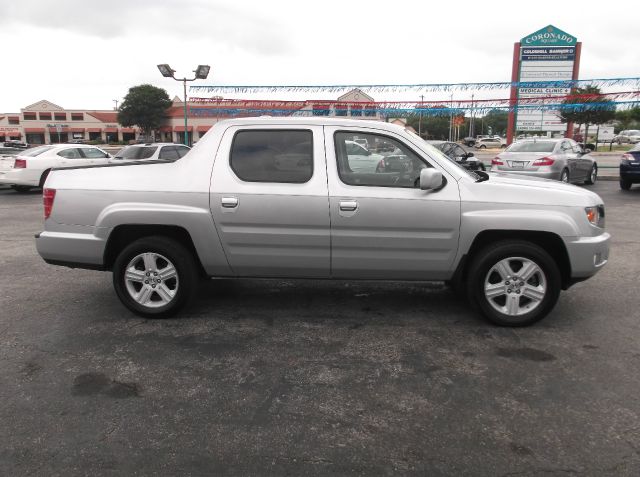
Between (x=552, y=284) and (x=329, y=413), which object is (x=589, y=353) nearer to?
(x=552, y=284)

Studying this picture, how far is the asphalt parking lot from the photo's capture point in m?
2.68

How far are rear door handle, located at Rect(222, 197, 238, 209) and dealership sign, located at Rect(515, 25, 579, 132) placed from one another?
23.1m

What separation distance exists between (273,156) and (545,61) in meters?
24.3

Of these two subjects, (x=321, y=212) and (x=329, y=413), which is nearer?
(x=329, y=413)

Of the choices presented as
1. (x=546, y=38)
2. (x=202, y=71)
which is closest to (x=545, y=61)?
(x=546, y=38)

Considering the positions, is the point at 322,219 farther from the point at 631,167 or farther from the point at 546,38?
the point at 546,38

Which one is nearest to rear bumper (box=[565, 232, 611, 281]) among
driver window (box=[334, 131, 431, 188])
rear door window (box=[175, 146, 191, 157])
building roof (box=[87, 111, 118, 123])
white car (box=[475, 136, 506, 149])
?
driver window (box=[334, 131, 431, 188])

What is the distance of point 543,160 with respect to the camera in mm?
12852

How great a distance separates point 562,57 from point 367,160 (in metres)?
24.1

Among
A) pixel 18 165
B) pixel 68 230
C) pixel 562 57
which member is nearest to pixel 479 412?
pixel 68 230

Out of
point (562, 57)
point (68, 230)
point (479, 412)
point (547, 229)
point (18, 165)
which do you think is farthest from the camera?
point (562, 57)

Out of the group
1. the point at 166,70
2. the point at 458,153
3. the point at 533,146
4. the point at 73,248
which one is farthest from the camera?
the point at 166,70

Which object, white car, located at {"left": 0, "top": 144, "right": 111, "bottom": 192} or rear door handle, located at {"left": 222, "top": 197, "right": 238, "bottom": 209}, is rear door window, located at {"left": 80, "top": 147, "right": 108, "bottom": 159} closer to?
white car, located at {"left": 0, "top": 144, "right": 111, "bottom": 192}

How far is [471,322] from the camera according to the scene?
181 inches
